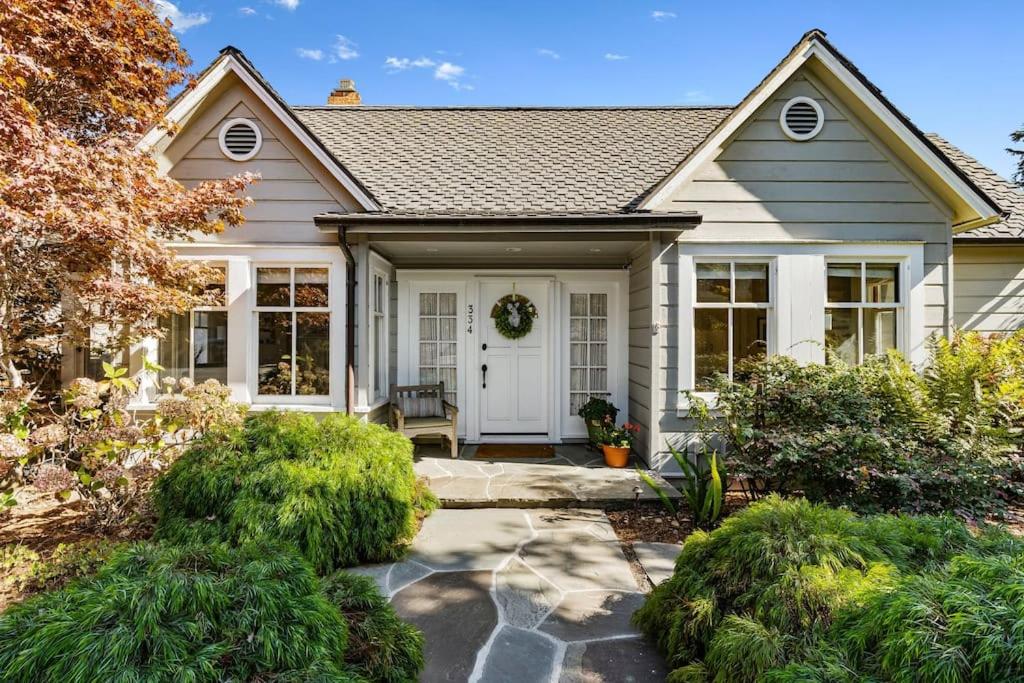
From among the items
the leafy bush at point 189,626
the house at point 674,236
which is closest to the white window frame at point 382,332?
the house at point 674,236

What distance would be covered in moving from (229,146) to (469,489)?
4824 mm

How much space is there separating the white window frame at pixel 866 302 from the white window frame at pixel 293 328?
228 inches

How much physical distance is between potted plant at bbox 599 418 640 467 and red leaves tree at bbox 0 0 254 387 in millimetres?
4794

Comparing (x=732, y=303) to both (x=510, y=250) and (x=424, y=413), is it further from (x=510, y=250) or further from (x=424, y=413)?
(x=424, y=413)

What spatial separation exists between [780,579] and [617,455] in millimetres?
3617

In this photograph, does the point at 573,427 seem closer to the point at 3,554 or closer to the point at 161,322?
the point at 161,322

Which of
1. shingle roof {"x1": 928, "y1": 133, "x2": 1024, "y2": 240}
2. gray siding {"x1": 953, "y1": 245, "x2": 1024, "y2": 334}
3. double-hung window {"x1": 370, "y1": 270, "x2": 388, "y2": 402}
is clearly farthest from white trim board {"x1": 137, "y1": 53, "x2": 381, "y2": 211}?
gray siding {"x1": 953, "y1": 245, "x2": 1024, "y2": 334}

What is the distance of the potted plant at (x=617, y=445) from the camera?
5625 mm

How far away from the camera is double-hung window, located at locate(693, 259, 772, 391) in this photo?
553cm

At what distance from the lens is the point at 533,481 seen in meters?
5.09

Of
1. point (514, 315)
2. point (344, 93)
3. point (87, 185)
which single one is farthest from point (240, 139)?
point (344, 93)

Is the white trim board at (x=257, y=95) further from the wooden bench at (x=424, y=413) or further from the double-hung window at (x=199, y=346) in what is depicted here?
the wooden bench at (x=424, y=413)

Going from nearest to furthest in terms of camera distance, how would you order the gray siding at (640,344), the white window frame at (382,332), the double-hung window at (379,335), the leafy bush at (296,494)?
1. the leafy bush at (296,494)
2. the gray siding at (640,344)
3. the white window frame at (382,332)
4. the double-hung window at (379,335)

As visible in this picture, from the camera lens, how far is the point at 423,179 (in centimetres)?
638
